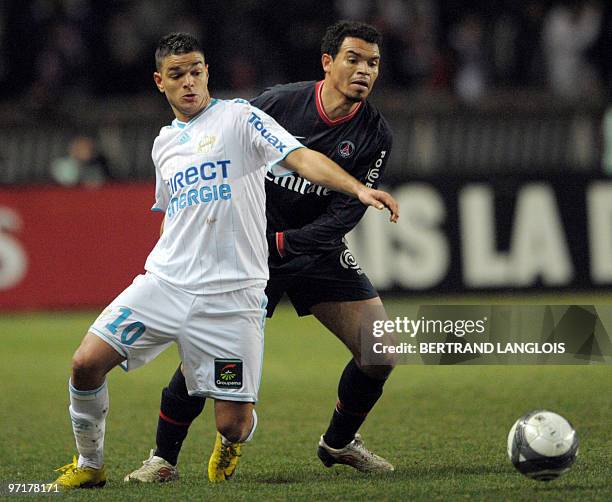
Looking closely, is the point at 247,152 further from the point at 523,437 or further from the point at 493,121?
the point at 493,121

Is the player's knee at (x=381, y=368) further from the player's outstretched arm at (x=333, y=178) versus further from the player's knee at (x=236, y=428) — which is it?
the player's outstretched arm at (x=333, y=178)

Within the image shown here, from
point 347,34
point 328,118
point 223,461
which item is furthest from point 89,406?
point 347,34

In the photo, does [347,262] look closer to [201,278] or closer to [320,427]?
[201,278]

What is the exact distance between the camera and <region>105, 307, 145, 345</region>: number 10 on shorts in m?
5.70

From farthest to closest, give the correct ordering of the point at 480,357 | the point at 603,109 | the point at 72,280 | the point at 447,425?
the point at 603,109 → the point at 72,280 → the point at 447,425 → the point at 480,357

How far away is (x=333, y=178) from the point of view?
5426 millimetres

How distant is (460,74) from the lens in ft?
54.9

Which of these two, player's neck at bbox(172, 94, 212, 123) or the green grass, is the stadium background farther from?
player's neck at bbox(172, 94, 212, 123)

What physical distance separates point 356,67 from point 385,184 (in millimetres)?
7505

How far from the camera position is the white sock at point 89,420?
580cm

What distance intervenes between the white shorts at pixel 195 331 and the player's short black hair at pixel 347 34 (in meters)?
1.47

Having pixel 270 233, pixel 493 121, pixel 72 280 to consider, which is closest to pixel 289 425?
pixel 270 233

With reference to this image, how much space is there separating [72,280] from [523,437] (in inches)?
359

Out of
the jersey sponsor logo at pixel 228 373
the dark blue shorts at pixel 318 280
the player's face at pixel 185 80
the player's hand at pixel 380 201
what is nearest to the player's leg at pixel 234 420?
the jersey sponsor logo at pixel 228 373
